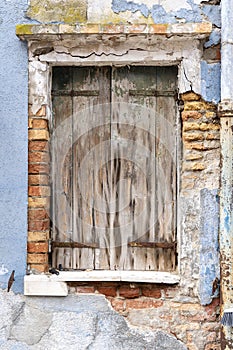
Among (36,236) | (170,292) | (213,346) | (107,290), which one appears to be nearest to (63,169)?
(36,236)

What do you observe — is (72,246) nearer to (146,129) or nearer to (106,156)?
(106,156)

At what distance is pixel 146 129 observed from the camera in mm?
3885

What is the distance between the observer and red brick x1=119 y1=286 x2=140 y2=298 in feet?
12.3

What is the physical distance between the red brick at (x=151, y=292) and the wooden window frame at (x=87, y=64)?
0.08 m

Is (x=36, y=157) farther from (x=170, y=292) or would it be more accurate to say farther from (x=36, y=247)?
(x=170, y=292)

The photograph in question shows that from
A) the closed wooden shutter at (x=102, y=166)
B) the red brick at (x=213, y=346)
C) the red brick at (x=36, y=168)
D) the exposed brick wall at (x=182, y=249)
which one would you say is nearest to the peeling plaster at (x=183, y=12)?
the closed wooden shutter at (x=102, y=166)

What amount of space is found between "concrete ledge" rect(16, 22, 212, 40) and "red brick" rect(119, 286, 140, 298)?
1.68 m

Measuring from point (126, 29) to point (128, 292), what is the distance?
173cm

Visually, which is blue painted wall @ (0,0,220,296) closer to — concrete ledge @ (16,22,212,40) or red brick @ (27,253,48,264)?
red brick @ (27,253,48,264)

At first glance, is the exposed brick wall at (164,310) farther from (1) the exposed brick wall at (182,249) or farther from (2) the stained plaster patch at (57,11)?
(2) the stained plaster patch at (57,11)

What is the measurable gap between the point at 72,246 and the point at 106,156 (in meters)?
0.67

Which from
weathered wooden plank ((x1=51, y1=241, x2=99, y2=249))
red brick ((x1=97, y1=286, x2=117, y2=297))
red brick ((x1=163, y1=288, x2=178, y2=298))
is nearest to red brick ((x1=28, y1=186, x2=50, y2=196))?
weathered wooden plank ((x1=51, y1=241, x2=99, y2=249))

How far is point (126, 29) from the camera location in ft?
11.7

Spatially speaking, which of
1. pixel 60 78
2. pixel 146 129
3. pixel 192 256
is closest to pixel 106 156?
pixel 146 129
